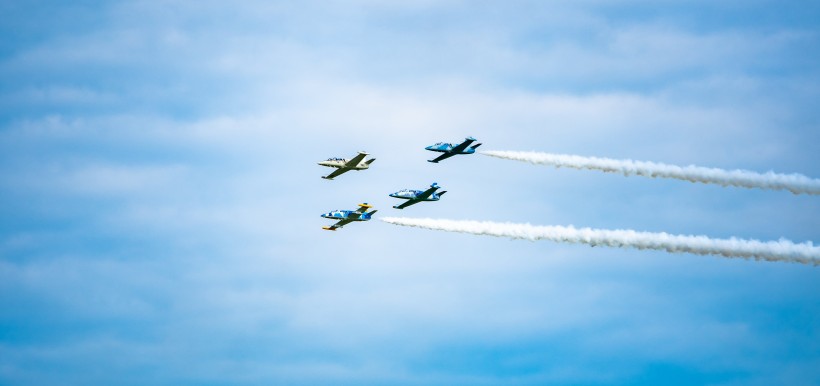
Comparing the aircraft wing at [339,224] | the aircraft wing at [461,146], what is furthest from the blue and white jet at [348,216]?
the aircraft wing at [461,146]

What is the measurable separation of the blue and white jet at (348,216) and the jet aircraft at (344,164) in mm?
4134

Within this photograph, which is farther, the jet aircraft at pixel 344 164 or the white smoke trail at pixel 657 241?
the jet aircraft at pixel 344 164

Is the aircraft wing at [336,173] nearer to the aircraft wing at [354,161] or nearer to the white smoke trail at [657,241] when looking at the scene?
the aircraft wing at [354,161]

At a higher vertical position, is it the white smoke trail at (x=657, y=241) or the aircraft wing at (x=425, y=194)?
the aircraft wing at (x=425, y=194)

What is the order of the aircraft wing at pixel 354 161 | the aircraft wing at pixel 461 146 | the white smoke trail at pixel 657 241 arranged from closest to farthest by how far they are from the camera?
the white smoke trail at pixel 657 241
the aircraft wing at pixel 461 146
the aircraft wing at pixel 354 161

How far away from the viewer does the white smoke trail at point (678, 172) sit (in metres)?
112

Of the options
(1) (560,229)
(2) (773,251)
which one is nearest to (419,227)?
(1) (560,229)

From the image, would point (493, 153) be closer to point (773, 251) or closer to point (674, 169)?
point (674, 169)

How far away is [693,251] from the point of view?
11006 centimetres

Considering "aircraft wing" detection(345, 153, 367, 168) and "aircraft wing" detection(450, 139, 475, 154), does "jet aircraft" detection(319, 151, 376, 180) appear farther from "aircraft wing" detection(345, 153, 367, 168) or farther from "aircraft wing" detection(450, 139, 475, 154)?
"aircraft wing" detection(450, 139, 475, 154)

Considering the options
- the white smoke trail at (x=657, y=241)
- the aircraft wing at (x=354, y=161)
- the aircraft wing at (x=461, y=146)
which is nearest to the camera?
the white smoke trail at (x=657, y=241)

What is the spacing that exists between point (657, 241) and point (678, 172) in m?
9.05

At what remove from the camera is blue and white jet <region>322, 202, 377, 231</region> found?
458 feet

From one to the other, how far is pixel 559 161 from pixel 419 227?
1706 cm
